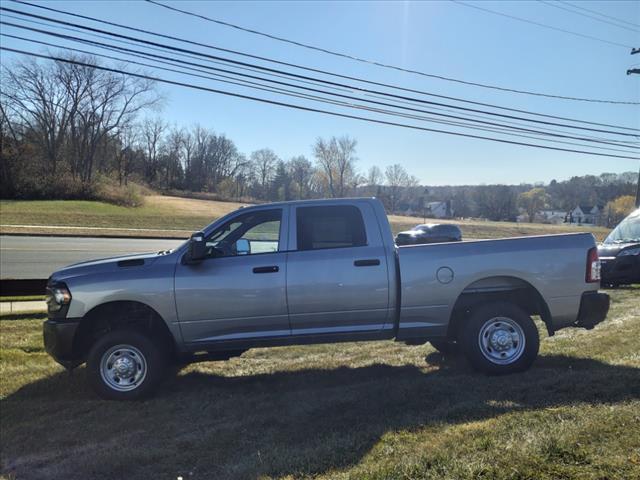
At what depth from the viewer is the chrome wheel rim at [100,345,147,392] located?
470 centimetres

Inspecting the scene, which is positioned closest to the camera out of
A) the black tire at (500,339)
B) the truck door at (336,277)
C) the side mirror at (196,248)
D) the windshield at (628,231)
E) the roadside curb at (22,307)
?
the side mirror at (196,248)

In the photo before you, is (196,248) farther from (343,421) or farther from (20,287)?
(20,287)

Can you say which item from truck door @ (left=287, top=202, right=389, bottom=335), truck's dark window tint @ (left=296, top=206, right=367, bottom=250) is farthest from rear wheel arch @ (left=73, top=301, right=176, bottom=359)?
truck's dark window tint @ (left=296, top=206, right=367, bottom=250)

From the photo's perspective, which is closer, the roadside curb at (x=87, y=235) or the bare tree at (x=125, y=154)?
the roadside curb at (x=87, y=235)

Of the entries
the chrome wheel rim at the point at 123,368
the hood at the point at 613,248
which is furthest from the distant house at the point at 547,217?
the chrome wheel rim at the point at 123,368

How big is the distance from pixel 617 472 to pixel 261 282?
3.21m

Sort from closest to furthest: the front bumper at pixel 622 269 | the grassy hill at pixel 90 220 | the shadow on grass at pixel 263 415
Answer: the shadow on grass at pixel 263 415
the front bumper at pixel 622 269
the grassy hill at pixel 90 220

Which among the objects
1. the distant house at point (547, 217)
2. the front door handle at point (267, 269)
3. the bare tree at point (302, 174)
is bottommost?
the front door handle at point (267, 269)

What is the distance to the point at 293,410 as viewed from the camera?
4203 mm

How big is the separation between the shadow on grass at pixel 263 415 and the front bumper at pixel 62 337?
0.50 meters

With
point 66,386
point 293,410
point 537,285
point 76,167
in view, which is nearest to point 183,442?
point 293,410

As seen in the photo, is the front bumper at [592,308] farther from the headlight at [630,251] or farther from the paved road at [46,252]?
the paved road at [46,252]

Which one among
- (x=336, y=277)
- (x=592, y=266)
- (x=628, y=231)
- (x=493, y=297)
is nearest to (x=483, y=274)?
(x=493, y=297)

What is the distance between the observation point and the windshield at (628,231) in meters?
11.6
